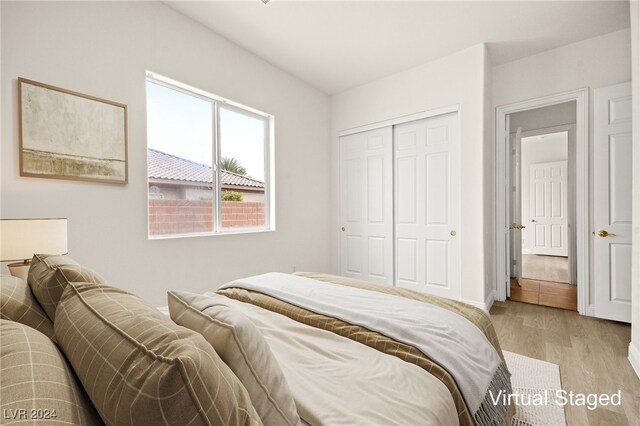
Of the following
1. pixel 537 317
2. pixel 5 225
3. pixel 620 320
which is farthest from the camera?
pixel 537 317

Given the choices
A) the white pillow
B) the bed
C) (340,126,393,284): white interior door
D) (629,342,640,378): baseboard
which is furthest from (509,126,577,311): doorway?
the white pillow

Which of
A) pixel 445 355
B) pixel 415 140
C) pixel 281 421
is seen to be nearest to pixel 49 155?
pixel 281 421

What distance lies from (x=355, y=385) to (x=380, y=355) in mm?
216

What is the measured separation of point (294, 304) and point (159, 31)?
270cm

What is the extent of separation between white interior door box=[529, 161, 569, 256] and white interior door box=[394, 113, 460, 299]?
476 cm

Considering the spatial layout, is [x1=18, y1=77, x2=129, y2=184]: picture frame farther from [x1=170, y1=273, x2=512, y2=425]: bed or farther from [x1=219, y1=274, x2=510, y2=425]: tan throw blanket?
[x1=170, y1=273, x2=512, y2=425]: bed

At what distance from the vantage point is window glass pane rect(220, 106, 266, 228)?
3365mm

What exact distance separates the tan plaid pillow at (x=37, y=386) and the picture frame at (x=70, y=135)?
74.9 inches

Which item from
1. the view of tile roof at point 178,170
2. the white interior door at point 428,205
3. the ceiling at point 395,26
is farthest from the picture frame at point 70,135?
the white interior door at point 428,205

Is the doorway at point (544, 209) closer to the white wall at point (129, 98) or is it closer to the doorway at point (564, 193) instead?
the doorway at point (564, 193)

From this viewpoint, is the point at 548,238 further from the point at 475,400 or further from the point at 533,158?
the point at 475,400

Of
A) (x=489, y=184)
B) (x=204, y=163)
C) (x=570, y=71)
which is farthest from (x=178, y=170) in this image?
(x=570, y=71)

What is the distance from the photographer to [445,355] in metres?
1.10

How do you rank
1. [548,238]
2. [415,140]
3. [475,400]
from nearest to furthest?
1. [475,400]
2. [415,140]
3. [548,238]
